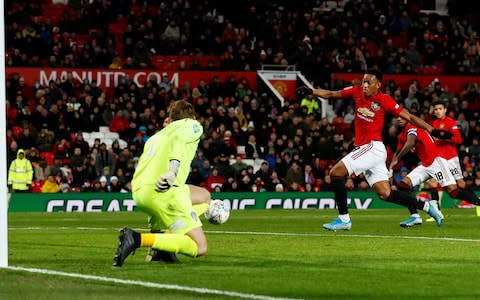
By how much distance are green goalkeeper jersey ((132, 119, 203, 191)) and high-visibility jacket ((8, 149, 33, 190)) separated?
19489 mm

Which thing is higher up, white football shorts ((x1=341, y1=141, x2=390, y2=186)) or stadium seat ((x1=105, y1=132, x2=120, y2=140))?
white football shorts ((x1=341, y1=141, x2=390, y2=186))

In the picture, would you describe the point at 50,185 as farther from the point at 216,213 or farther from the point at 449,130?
the point at 216,213

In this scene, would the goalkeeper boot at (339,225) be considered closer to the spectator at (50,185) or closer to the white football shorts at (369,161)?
the white football shorts at (369,161)

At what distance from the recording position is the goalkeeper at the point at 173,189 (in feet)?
37.2

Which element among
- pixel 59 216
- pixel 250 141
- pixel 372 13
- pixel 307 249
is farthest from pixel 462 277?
pixel 372 13

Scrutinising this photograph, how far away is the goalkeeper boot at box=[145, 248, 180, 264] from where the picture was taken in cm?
1216

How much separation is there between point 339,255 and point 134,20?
26410 mm

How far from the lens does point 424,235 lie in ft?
57.7

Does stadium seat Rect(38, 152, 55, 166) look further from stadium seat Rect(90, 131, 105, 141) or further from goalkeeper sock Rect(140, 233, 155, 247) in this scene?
goalkeeper sock Rect(140, 233, 155, 247)

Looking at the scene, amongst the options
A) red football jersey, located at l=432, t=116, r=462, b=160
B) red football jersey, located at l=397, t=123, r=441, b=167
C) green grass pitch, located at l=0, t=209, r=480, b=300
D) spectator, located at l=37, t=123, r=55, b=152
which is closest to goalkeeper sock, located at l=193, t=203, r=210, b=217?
green grass pitch, located at l=0, t=209, r=480, b=300

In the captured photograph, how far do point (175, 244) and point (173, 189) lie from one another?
0.55 m

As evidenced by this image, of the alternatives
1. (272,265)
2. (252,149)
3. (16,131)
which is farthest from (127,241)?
(252,149)

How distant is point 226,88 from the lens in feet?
121

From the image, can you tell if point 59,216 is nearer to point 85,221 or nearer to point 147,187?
point 85,221
